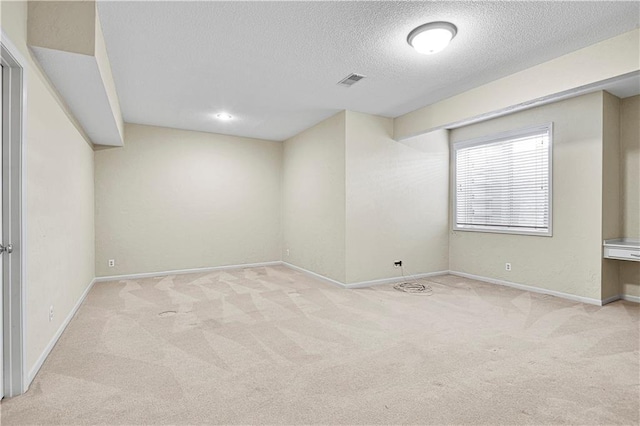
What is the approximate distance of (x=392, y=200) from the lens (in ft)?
17.3

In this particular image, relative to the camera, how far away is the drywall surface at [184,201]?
535 centimetres

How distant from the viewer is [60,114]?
3.04m

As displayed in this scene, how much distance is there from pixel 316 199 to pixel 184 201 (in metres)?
2.41

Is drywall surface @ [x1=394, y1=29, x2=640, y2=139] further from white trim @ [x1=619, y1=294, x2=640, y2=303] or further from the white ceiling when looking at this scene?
white trim @ [x1=619, y1=294, x2=640, y2=303]

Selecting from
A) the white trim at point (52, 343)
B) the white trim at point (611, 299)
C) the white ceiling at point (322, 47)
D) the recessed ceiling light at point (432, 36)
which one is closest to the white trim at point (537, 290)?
the white trim at point (611, 299)

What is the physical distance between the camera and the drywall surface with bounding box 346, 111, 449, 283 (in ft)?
16.0

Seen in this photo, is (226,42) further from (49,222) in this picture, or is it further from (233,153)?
(233,153)

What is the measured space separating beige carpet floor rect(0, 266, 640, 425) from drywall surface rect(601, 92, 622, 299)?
0.37m

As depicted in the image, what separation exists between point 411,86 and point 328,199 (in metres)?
2.09

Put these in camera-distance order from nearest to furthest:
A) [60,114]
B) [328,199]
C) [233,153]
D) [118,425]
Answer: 1. [118,425]
2. [60,114]
3. [328,199]
4. [233,153]

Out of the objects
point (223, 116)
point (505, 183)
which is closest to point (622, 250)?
point (505, 183)

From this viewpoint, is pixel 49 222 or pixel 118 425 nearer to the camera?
pixel 118 425

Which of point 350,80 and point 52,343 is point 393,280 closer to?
point 350,80

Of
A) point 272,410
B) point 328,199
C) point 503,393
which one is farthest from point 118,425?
point 328,199
